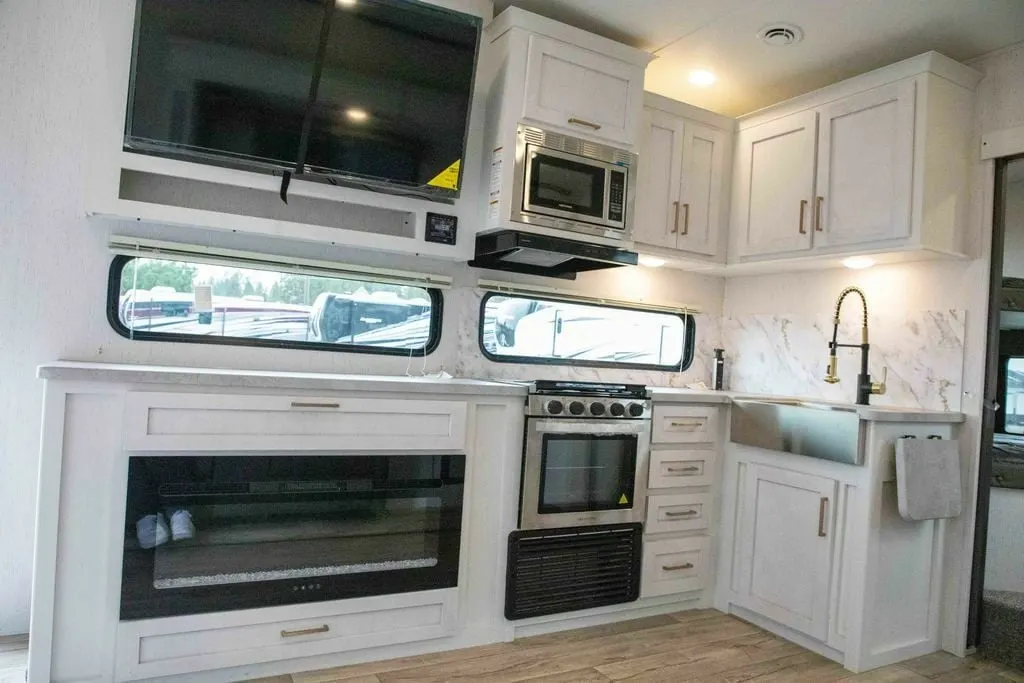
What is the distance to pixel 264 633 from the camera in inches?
87.1

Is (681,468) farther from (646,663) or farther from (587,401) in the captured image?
(646,663)

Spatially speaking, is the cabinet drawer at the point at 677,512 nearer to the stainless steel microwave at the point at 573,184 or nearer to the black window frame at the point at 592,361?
the black window frame at the point at 592,361

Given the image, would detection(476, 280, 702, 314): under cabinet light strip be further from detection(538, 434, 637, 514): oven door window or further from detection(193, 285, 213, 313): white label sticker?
detection(193, 285, 213, 313): white label sticker

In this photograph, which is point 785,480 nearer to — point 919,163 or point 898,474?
point 898,474

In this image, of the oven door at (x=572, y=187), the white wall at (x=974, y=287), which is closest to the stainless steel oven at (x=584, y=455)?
the oven door at (x=572, y=187)

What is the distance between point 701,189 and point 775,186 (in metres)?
0.35

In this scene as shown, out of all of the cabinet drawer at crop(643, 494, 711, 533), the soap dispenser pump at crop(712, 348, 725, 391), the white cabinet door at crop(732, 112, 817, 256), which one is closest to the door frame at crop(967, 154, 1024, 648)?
the white cabinet door at crop(732, 112, 817, 256)

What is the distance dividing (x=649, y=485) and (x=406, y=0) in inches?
86.7

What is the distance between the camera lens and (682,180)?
3.38 metres

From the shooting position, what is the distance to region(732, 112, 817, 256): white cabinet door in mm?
3170

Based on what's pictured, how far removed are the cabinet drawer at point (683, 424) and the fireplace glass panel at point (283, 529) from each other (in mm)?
1000

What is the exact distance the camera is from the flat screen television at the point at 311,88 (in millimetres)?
2201

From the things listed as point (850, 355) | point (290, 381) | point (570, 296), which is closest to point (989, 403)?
point (850, 355)

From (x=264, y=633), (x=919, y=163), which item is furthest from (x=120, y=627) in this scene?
(x=919, y=163)
